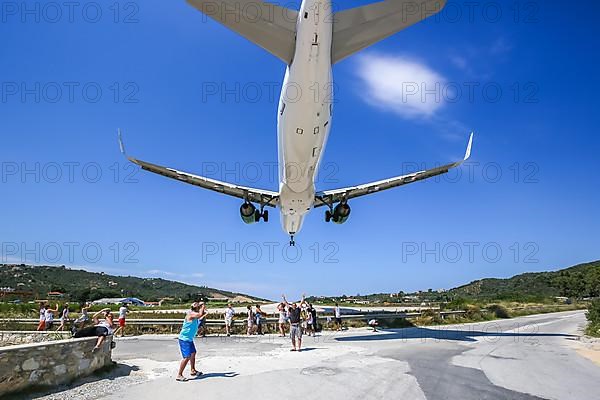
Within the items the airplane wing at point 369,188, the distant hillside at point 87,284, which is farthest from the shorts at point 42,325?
the distant hillside at point 87,284

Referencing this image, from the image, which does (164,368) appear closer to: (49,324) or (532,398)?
(532,398)

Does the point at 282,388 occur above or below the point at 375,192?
below

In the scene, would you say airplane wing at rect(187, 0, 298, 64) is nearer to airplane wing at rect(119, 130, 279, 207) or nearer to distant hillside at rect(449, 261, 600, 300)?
airplane wing at rect(119, 130, 279, 207)

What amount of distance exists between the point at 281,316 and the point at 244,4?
15.0m

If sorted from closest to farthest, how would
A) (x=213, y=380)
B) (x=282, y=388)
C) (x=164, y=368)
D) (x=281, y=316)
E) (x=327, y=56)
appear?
(x=282, y=388)
(x=213, y=380)
(x=164, y=368)
(x=327, y=56)
(x=281, y=316)

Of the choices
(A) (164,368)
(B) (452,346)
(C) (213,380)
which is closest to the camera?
(C) (213,380)

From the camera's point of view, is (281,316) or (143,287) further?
(143,287)

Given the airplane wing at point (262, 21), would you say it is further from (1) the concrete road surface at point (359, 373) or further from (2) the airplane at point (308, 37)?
(1) the concrete road surface at point (359, 373)

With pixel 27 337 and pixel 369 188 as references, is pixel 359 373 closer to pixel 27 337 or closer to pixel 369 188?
pixel 27 337

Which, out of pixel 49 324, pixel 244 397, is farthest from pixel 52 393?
pixel 49 324

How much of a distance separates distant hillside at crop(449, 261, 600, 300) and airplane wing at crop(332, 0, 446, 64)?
230 feet

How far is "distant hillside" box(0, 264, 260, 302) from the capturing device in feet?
348

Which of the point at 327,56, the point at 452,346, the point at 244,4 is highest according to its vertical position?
the point at 244,4

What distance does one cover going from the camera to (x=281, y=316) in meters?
21.8
